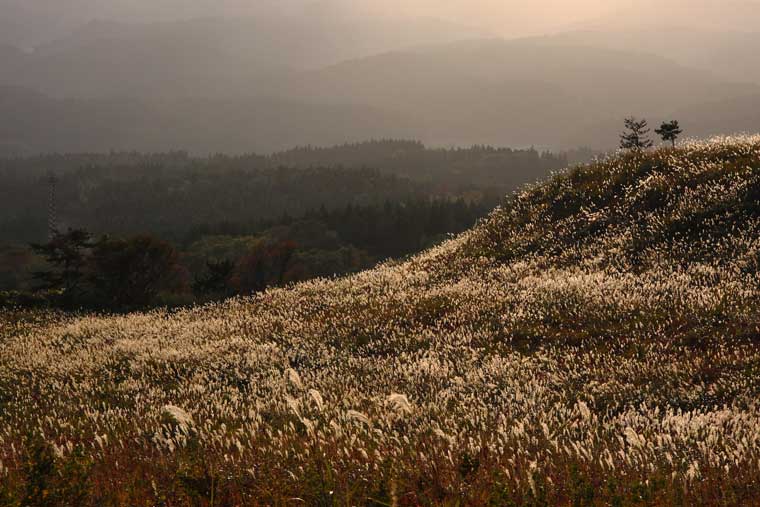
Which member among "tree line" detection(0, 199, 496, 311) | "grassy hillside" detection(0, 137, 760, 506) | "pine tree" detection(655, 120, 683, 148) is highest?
"pine tree" detection(655, 120, 683, 148)

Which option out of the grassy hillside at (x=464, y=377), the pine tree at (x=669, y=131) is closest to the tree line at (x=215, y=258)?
the grassy hillside at (x=464, y=377)

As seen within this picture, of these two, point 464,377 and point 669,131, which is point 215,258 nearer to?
point 669,131

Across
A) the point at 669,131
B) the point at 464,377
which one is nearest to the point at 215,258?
the point at 669,131

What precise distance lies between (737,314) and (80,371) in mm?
14659

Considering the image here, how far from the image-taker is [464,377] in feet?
37.5

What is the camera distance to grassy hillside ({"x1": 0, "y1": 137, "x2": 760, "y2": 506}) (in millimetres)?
6195

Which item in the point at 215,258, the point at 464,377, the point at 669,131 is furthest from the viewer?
the point at 215,258

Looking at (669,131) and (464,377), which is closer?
(464,377)

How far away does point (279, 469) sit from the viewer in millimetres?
6945

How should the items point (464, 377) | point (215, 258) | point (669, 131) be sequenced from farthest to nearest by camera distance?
point (215, 258)
point (669, 131)
point (464, 377)

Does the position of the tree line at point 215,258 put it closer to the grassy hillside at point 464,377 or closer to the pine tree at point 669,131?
the grassy hillside at point 464,377

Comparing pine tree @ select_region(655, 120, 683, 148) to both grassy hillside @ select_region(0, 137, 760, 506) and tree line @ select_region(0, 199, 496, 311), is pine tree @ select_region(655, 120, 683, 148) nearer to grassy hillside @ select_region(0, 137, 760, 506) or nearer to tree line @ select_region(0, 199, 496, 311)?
grassy hillside @ select_region(0, 137, 760, 506)

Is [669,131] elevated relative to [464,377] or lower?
elevated

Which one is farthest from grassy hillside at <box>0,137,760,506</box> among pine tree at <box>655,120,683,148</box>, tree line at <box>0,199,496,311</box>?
tree line at <box>0,199,496,311</box>
